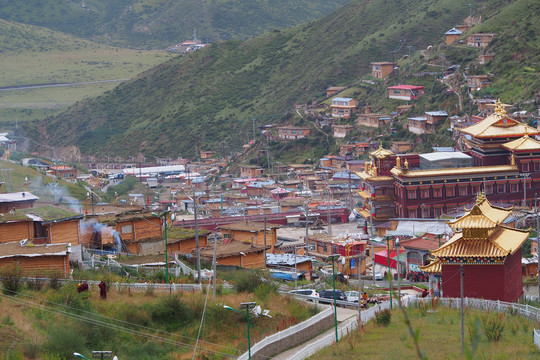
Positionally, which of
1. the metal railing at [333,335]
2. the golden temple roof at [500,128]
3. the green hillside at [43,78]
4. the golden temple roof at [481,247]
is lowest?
the metal railing at [333,335]

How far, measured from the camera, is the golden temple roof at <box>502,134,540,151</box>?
225ft

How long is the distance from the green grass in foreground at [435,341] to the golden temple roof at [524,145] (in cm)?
3883

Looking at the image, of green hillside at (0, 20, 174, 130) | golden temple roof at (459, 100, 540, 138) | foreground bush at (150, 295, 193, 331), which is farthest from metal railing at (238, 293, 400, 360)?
green hillside at (0, 20, 174, 130)

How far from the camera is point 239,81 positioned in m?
158

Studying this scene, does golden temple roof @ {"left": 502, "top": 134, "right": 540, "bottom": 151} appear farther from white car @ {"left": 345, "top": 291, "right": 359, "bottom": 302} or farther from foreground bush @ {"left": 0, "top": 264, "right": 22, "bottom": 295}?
foreground bush @ {"left": 0, "top": 264, "right": 22, "bottom": 295}

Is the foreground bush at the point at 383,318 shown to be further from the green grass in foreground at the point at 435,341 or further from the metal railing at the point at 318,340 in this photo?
the metal railing at the point at 318,340

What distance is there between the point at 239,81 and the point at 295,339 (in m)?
129

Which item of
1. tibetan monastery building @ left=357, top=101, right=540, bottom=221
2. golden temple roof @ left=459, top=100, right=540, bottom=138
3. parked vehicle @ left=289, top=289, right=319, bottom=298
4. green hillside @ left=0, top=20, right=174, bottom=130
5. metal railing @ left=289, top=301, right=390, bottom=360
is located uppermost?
green hillside @ left=0, top=20, right=174, bottom=130

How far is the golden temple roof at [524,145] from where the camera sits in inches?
2694

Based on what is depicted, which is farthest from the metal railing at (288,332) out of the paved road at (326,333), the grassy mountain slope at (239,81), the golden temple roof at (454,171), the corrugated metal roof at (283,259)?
the grassy mountain slope at (239,81)

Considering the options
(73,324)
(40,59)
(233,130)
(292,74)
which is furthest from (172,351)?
(40,59)

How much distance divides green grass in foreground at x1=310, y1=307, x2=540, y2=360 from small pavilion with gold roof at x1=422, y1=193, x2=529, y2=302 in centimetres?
294

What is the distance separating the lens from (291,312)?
3350 cm

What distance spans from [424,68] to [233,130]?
3262cm
